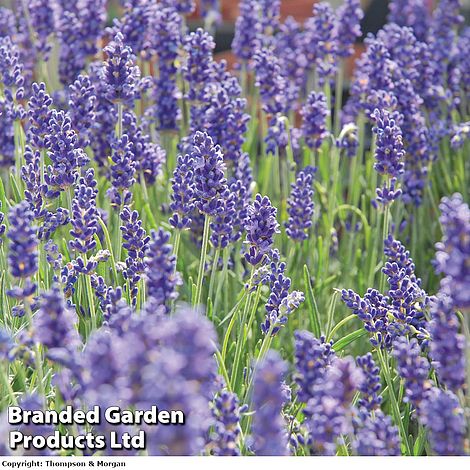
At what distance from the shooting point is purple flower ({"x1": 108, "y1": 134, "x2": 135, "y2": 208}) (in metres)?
3.09

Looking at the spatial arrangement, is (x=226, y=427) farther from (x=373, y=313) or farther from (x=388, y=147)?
(x=388, y=147)

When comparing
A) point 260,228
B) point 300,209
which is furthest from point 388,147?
point 260,228

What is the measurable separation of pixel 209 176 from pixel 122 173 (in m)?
0.36

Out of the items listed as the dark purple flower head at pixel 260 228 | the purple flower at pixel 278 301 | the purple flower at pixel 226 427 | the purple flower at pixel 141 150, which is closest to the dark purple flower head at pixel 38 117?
the purple flower at pixel 141 150

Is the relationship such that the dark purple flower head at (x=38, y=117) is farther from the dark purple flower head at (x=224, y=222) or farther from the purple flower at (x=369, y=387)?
the purple flower at (x=369, y=387)

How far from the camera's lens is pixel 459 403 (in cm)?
230

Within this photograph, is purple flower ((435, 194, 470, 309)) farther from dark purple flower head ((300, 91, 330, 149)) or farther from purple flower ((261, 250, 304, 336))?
dark purple flower head ((300, 91, 330, 149))

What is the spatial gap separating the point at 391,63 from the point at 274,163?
2.47ft

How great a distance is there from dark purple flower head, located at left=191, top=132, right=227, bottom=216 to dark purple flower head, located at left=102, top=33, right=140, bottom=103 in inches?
19.3

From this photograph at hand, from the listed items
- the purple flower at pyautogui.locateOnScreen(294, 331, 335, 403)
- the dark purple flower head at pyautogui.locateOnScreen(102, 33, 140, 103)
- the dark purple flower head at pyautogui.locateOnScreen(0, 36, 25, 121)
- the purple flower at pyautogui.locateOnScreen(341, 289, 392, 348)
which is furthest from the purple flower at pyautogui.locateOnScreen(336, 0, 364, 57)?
the purple flower at pyautogui.locateOnScreen(294, 331, 335, 403)

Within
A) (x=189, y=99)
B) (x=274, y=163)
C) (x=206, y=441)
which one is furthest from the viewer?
(x=274, y=163)

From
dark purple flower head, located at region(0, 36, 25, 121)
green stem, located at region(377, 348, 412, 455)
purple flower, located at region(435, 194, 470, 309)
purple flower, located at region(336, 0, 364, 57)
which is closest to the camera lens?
purple flower, located at region(435, 194, 470, 309)

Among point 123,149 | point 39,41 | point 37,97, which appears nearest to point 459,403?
point 123,149

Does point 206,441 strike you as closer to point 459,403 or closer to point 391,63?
point 459,403
